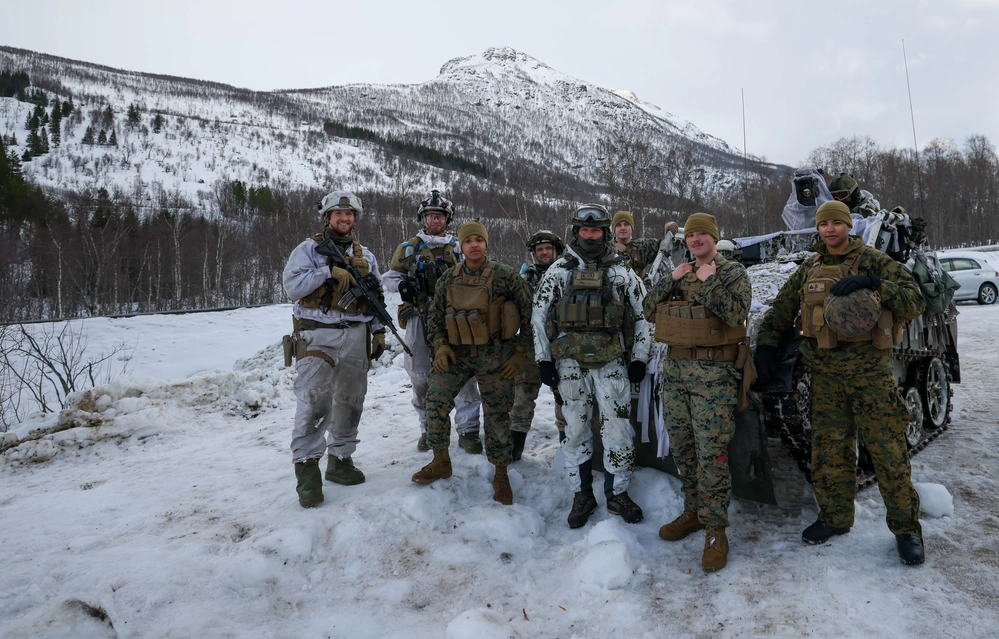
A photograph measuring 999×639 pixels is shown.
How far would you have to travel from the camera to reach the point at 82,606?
279 centimetres

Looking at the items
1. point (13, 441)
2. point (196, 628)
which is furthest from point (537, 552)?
point (13, 441)

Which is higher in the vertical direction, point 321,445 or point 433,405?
point 433,405

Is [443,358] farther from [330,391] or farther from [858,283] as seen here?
[858,283]

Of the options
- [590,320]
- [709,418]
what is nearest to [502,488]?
[590,320]

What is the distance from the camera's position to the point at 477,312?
405 cm

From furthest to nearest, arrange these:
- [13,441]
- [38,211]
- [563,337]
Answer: [38,211]
[13,441]
[563,337]

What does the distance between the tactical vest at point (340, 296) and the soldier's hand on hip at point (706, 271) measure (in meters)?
2.56

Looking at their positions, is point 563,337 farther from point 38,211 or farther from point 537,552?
point 38,211

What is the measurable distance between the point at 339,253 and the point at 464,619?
2.75 m

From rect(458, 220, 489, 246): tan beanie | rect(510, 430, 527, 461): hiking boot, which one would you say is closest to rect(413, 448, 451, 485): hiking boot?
rect(510, 430, 527, 461): hiking boot

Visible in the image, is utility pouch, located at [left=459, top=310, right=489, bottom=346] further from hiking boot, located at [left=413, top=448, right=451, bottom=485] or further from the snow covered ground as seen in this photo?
the snow covered ground

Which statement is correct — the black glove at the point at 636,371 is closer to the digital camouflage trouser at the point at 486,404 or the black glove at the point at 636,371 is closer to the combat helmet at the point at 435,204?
the digital camouflage trouser at the point at 486,404

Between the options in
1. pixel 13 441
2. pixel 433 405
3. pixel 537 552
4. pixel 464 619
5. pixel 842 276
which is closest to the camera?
pixel 464 619

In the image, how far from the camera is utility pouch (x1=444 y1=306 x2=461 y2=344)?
4105mm
